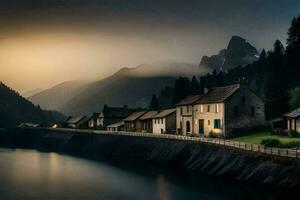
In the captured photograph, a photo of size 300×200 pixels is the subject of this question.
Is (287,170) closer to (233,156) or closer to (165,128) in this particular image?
(233,156)

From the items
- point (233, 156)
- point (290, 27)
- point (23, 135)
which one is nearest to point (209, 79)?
point (290, 27)

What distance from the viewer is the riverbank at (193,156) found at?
170 ft

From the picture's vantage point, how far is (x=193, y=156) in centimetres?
Result: 7469

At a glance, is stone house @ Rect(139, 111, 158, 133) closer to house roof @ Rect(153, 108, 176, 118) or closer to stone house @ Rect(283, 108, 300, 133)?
house roof @ Rect(153, 108, 176, 118)

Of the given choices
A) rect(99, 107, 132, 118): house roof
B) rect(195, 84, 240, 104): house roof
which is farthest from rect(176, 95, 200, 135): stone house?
rect(99, 107, 132, 118): house roof

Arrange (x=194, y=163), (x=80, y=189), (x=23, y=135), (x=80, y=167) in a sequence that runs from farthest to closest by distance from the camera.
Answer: (x=23, y=135), (x=80, y=167), (x=194, y=163), (x=80, y=189)

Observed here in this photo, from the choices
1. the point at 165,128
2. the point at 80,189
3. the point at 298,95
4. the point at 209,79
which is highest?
the point at 209,79

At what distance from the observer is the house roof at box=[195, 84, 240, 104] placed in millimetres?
85938

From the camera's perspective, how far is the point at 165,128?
106125 mm

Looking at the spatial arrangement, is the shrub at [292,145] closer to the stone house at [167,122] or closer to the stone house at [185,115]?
the stone house at [185,115]

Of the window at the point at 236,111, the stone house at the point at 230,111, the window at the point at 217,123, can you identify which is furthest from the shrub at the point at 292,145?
the window at the point at 217,123

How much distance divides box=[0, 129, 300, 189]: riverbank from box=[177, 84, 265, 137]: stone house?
8.80 meters

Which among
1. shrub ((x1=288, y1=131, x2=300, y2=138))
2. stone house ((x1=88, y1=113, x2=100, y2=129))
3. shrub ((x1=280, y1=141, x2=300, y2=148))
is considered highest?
stone house ((x1=88, y1=113, x2=100, y2=129))

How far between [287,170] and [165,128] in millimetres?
57085
